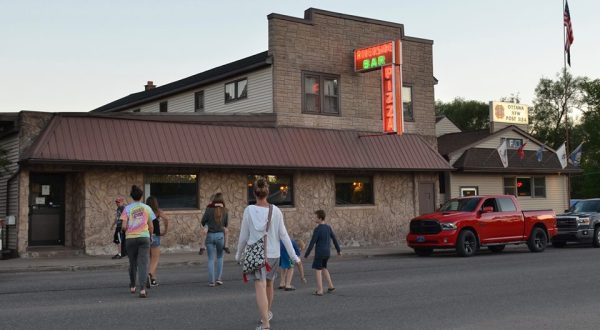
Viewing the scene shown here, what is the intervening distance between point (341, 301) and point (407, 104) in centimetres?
1810

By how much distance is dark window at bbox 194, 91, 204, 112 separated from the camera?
28578 mm

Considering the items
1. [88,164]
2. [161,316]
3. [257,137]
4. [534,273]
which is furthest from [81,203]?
[534,273]

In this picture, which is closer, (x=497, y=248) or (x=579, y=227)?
(x=497, y=248)

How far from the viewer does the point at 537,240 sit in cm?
2231

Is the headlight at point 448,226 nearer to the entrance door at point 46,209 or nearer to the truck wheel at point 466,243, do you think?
the truck wheel at point 466,243

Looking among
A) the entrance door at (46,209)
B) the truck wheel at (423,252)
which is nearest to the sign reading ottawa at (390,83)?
the truck wheel at (423,252)

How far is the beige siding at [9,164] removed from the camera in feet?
64.2

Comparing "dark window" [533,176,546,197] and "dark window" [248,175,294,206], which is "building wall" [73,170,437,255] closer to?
"dark window" [248,175,294,206]

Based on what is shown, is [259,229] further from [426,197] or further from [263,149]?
[426,197]

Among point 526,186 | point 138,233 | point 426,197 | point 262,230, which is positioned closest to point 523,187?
point 526,186

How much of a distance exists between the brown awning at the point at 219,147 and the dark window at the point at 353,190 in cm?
109

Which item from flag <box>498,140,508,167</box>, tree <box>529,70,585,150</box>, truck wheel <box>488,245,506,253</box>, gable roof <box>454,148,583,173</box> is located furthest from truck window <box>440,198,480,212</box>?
tree <box>529,70,585,150</box>

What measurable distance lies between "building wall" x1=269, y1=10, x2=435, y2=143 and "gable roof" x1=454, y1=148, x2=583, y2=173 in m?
3.35

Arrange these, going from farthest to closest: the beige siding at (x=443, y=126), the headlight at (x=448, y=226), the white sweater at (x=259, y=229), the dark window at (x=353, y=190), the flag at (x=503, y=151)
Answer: the beige siding at (x=443, y=126) → the flag at (x=503, y=151) → the dark window at (x=353, y=190) → the headlight at (x=448, y=226) → the white sweater at (x=259, y=229)
